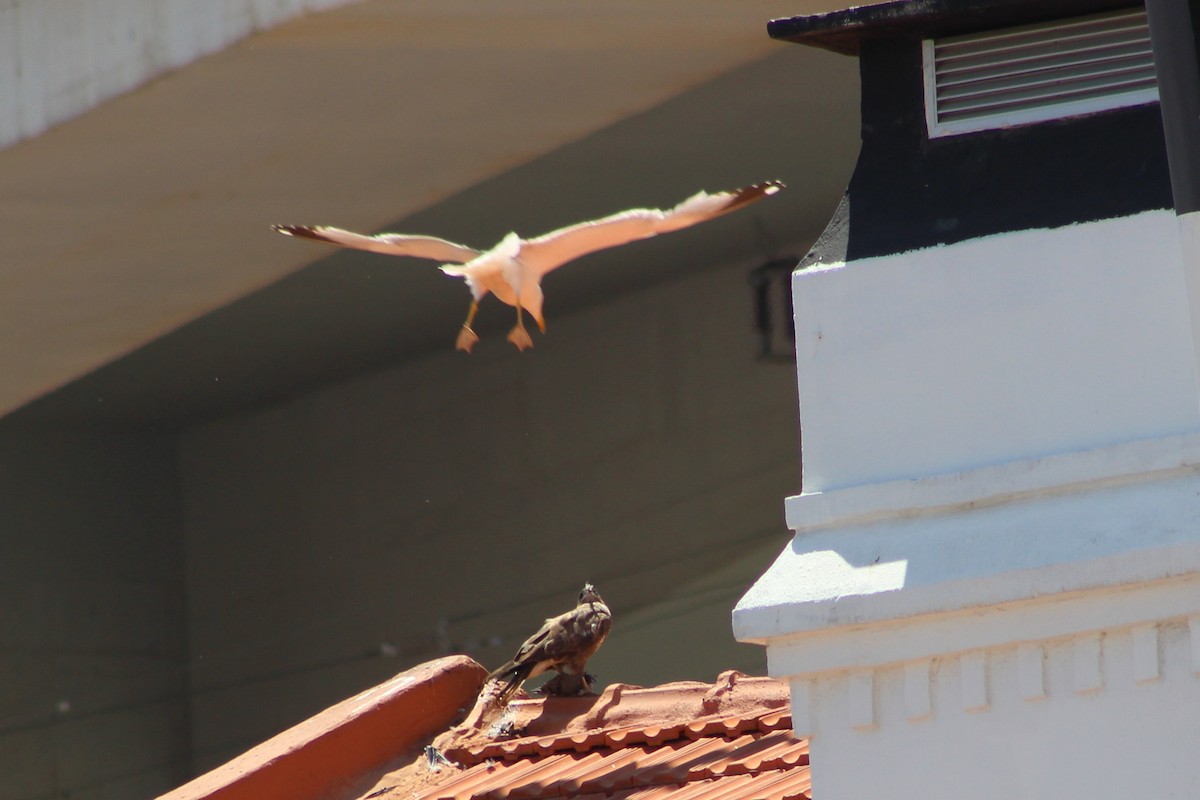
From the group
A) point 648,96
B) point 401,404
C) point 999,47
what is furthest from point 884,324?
point 401,404

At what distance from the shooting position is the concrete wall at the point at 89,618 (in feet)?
59.0

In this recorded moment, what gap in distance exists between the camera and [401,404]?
59.8ft

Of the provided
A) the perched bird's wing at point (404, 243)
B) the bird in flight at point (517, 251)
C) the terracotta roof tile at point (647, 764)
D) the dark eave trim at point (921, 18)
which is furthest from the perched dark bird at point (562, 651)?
the dark eave trim at point (921, 18)

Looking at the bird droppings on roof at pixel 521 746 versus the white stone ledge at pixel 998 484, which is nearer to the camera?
the white stone ledge at pixel 998 484

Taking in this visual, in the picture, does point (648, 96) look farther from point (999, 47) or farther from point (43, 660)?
point (43, 660)

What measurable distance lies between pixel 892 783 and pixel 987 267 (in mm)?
1246

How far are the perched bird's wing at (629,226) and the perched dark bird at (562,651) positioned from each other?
4.44ft

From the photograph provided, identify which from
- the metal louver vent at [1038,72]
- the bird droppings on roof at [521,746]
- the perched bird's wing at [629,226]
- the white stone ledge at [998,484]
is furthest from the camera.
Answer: the perched bird's wing at [629,226]

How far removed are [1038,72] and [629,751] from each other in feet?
8.53

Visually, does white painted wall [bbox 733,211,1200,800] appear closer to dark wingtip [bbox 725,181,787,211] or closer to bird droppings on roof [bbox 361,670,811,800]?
bird droppings on roof [bbox 361,670,811,800]

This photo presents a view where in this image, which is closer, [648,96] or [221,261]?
[648,96]

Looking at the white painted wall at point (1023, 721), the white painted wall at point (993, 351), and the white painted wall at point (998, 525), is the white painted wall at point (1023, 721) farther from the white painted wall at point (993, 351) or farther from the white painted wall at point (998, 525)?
the white painted wall at point (993, 351)

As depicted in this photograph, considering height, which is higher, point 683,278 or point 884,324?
point 683,278

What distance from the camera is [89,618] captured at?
1859 cm
